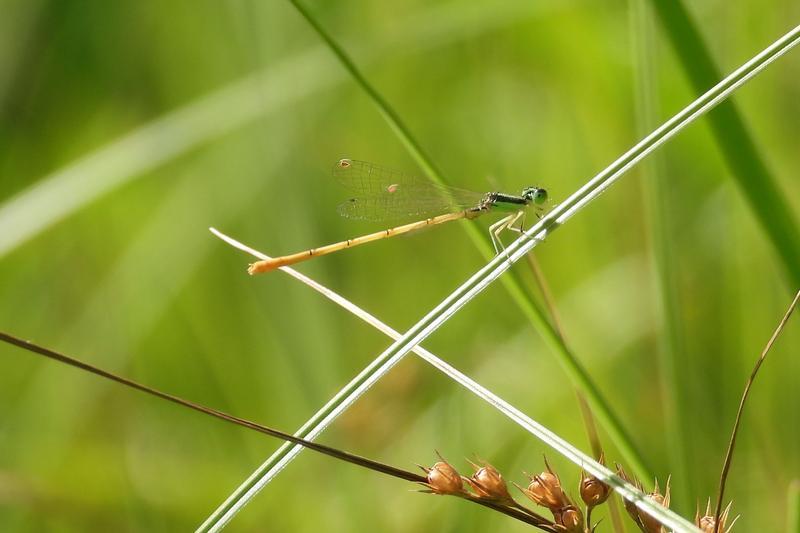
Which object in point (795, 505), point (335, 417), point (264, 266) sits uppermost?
point (264, 266)

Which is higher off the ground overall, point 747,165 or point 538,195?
point 538,195

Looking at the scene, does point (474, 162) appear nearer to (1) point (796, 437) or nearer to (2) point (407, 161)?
(2) point (407, 161)

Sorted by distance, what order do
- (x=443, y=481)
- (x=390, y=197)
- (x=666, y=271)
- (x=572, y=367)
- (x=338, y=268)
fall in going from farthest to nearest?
(x=338, y=268)
(x=390, y=197)
(x=666, y=271)
(x=572, y=367)
(x=443, y=481)

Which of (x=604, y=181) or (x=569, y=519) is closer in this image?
(x=569, y=519)

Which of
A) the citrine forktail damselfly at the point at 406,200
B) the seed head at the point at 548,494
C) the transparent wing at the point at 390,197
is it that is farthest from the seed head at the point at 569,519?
the transparent wing at the point at 390,197

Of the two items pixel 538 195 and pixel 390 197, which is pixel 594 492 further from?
pixel 390 197

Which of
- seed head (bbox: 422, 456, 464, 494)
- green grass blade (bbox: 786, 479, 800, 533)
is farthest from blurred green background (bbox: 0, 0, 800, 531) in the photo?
seed head (bbox: 422, 456, 464, 494)

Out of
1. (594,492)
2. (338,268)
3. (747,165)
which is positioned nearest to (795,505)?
(594,492)

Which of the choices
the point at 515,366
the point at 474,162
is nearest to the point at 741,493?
the point at 515,366

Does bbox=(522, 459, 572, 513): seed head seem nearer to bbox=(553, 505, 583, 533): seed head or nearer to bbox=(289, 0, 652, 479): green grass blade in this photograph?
bbox=(553, 505, 583, 533): seed head
